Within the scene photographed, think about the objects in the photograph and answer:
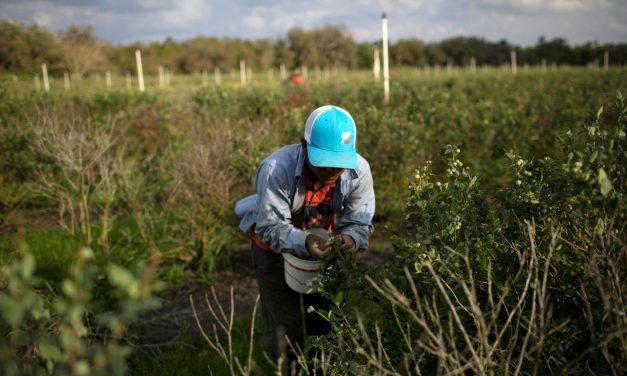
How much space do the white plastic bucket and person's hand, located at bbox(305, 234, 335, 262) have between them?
0.15 metres

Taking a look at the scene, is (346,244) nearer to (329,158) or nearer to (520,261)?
(329,158)

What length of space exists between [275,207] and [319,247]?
0.33 metres

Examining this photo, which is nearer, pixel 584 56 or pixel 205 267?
pixel 205 267

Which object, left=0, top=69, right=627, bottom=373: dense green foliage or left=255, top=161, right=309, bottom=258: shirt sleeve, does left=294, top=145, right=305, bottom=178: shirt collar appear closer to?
left=255, top=161, right=309, bottom=258: shirt sleeve

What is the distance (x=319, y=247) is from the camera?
7.55ft

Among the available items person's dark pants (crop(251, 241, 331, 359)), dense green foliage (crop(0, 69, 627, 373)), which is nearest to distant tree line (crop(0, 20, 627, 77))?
dense green foliage (crop(0, 69, 627, 373))

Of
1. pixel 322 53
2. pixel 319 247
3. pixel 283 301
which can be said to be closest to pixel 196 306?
pixel 283 301

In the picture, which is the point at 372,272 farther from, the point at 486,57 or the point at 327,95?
the point at 486,57

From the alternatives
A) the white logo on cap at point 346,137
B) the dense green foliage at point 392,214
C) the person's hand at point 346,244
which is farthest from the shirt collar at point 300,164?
the dense green foliage at point 392,214

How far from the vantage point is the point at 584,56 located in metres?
55.6

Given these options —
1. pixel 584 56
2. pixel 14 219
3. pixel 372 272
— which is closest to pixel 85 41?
pixel 14 219

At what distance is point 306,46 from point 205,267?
4875 centimetres

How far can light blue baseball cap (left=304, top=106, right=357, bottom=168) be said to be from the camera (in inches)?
91.7

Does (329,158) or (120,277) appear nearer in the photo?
(120,277)
